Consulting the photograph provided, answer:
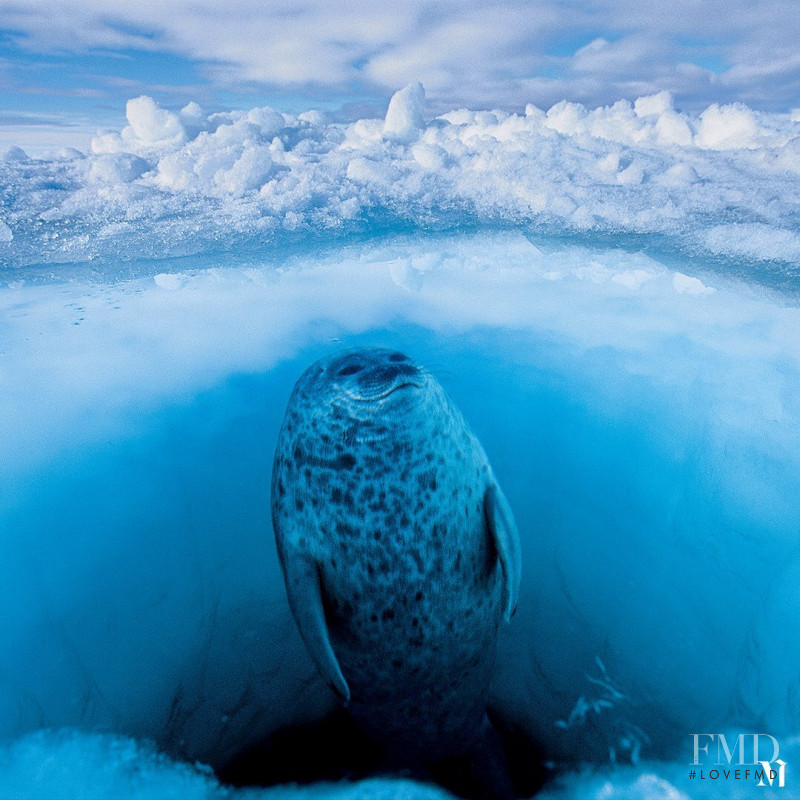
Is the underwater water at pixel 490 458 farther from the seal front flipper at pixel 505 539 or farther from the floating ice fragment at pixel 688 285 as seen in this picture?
the seal front flipper at pixel 505 539

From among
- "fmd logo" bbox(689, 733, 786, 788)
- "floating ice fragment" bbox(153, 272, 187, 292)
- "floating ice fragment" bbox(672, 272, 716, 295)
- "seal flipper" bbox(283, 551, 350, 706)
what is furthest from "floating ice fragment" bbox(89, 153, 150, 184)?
"fmd logo" bbox(689, 733, 786, 788)

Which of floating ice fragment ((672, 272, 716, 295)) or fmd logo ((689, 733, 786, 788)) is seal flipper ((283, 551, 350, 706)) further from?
floating ice fragment ((672, 272, 716, 295))

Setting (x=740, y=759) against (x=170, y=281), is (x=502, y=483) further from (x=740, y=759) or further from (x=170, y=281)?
(x=170, y=281)

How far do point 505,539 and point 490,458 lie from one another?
193cm

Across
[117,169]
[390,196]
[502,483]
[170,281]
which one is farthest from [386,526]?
[117,169]

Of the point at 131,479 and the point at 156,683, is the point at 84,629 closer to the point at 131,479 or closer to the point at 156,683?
the point at 156,683

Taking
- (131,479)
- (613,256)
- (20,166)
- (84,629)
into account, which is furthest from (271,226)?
(20,166)

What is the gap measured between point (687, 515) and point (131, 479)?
3.73 m

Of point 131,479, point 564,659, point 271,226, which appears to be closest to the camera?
point 564,659

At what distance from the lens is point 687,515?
3256 mm

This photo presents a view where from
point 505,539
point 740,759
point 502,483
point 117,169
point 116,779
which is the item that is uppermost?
point 117,169

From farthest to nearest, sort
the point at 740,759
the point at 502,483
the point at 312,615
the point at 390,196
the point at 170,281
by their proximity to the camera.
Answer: the point at 390,196 < the point at 170,281 < the point at 502,483 < the point at 740,759 < the point at 312,615

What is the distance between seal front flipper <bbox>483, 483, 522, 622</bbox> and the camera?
193 centimetres

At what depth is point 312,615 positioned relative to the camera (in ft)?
5.98
